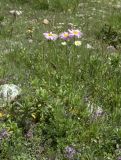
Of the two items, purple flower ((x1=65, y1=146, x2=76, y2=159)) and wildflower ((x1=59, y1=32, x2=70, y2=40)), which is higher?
wildflower ((x1=59, y1=32, x2=70, y2=40))

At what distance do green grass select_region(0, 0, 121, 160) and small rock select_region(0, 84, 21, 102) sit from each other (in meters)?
0.09

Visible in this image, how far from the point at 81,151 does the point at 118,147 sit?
42 cm

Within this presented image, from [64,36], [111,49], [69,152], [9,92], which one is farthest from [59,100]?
[111,49]

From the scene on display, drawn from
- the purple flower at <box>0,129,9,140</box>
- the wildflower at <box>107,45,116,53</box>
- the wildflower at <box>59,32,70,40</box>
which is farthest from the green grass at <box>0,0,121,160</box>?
the wildflower at <box>59,32,70,40</box>

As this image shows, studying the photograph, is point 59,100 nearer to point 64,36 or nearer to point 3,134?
point 3,134

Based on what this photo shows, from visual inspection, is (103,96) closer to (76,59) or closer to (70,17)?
(76,59)

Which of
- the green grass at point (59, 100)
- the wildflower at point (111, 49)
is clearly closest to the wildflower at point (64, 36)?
the green grass at point (59, 100)

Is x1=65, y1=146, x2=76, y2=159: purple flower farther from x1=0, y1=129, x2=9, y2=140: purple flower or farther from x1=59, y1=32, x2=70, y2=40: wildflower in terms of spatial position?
x1=59, y1=32, x2=70, y2=40: wildflower

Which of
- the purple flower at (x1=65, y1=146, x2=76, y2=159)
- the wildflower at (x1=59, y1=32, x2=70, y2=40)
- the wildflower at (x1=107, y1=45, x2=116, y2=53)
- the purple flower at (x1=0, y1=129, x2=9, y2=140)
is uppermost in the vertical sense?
the wildflower at (x1=59, y1=32, x2=70, y2=40)

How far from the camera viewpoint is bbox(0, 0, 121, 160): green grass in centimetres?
536

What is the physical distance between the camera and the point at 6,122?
18.4 ft

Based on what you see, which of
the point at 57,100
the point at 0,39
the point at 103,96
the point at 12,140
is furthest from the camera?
the point at 0,39

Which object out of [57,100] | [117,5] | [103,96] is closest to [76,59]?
[103,96]

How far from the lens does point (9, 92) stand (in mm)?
5949
